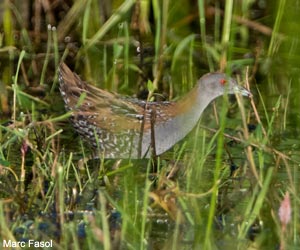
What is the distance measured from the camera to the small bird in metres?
6.19

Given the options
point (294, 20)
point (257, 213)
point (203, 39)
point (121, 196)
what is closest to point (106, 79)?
point (203, 39)

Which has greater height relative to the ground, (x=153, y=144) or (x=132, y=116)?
(x=132, y=116)

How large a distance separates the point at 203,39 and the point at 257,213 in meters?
2.85

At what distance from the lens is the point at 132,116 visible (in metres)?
6.27

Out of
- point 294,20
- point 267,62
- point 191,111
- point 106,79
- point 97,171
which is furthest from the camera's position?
point 267,62

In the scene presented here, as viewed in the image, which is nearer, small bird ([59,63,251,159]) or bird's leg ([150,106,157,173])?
bird's leg ([150,106,157,173])

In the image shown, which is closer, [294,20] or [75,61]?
[294,20]

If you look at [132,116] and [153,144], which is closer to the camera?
[153,144]

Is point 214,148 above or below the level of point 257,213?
above

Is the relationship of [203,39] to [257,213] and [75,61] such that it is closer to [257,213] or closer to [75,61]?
[75,61]

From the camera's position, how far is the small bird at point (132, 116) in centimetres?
619

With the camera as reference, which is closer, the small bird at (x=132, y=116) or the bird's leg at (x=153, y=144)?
the bird's leg at (x=153, y=144)

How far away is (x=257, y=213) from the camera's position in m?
4.79

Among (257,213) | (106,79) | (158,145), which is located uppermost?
(106,79)
